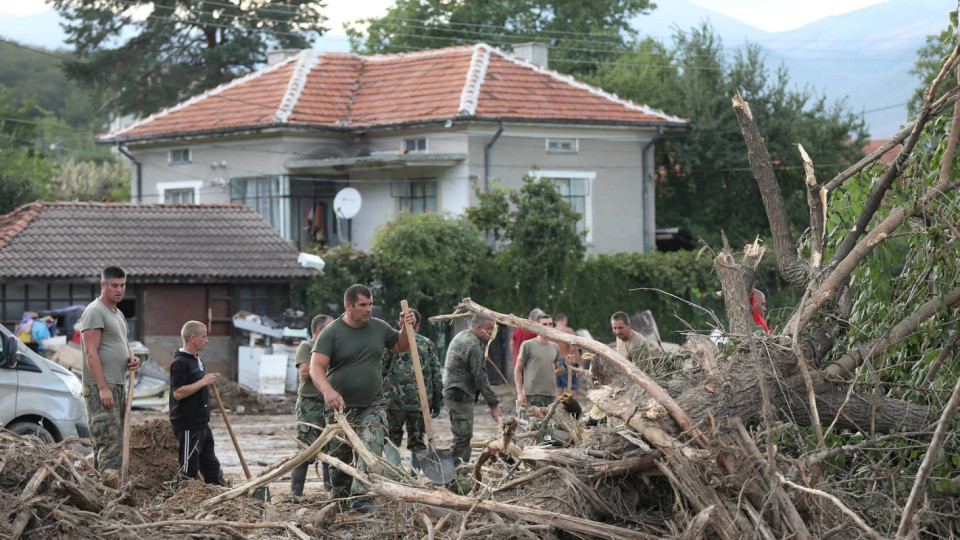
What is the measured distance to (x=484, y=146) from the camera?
2792 centimetres

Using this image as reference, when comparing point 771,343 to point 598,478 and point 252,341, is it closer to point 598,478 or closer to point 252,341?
point 598,478

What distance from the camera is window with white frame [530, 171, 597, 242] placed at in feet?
95.6

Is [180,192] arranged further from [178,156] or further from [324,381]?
[324,381]

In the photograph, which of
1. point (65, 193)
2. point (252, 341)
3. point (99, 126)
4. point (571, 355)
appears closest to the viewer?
point (571, 355)

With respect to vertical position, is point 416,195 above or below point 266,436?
above

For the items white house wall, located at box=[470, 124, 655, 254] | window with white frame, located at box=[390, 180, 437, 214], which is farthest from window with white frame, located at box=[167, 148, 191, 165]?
white house wall, located at box=[470, 124, 655, 254]

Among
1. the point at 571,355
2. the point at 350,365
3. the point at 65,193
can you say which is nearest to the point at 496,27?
the point at 65,193

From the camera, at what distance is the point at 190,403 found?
988 centimetres

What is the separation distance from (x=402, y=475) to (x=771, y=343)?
2650 mm

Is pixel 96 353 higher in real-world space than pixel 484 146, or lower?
lower

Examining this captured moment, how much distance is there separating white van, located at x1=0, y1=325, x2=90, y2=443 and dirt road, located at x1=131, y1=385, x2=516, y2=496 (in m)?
1.69

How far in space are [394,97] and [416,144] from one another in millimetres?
2131

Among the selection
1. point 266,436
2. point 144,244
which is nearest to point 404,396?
point 266,436

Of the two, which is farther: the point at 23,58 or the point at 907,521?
the point at 23,58
